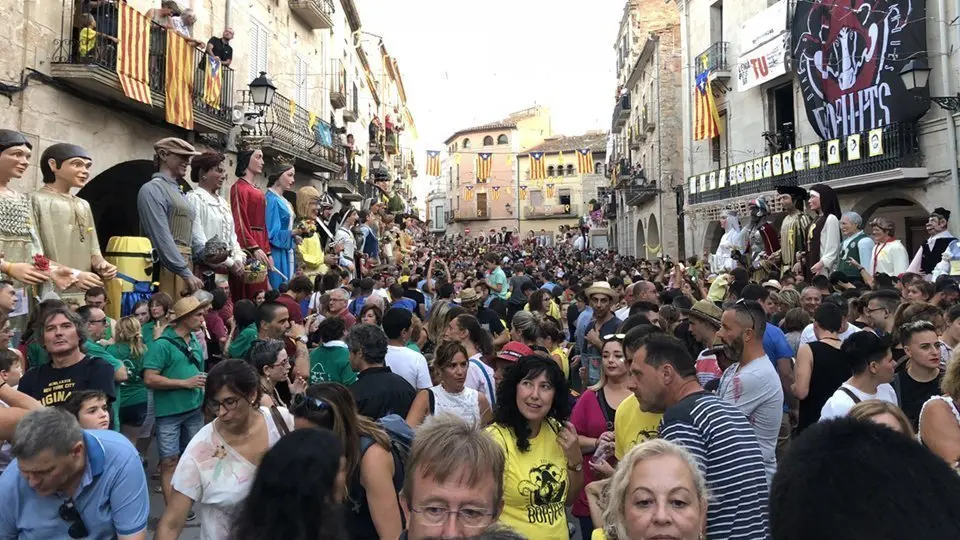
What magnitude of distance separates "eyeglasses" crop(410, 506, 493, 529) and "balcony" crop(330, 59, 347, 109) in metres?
23.3

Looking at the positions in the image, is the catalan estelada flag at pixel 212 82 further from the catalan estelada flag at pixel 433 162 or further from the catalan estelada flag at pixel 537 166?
the catalan estelada flag at pixel 537 166

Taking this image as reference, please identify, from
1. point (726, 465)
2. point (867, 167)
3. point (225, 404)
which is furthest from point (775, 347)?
point (867, 167)

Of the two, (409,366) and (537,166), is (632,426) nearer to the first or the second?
(409,366)

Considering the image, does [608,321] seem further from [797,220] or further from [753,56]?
[753,56]

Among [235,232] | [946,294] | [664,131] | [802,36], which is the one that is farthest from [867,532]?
[664,131]

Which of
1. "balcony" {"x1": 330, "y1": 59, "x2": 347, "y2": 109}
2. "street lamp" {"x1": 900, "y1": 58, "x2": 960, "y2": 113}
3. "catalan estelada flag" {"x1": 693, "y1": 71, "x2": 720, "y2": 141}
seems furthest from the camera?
"catalan estelada flag" {"x1": 693, "y1": 71, "x2": 720, "y2": 141}

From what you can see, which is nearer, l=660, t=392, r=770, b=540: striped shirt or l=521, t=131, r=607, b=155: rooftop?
l=660, t=392, r=770, b=540: striped shirt

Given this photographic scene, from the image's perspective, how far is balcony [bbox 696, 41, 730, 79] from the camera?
961 inches

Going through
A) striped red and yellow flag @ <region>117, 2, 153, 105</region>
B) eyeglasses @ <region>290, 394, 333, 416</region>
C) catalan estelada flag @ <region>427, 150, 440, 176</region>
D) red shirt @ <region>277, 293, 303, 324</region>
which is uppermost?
catalan estelada flag @ <region>427, 150, 440, 176</region>

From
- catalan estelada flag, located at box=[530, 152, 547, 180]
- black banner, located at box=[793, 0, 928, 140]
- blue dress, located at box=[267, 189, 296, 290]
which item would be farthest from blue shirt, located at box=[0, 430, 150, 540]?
catalan estelada flag, located at box=[530, 152, 547, 180]

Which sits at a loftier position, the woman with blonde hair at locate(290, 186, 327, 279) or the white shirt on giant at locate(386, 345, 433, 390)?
the woman with blonde hair at locate(290, 186, 327, 279)

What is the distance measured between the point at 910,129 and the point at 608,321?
479 inches

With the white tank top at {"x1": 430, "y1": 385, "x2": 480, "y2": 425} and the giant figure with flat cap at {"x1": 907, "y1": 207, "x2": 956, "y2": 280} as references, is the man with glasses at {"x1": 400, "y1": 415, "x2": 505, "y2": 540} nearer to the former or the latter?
the white tank top at {"x1": 430, "y1": 385, "x2": 480, "y2": 425}

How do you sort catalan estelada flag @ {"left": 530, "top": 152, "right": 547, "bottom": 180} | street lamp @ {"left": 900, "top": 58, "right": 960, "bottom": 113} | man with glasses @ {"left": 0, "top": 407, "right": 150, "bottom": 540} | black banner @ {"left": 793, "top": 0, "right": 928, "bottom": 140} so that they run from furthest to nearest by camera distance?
1. catalan estelada flag @ {"left": 530, "top": 152, "right": 547, "bottom": 180}
2. black banner @ {"left": 793, "top": 0, "right": 928, "bottom": 140}
3. street lamp @ {"left": 900, "top": 58, "right": 960, "bottom": 113}
4. man with glasses @ {"left": 0, "top": 407, "right": 150, "bottom": 540}
